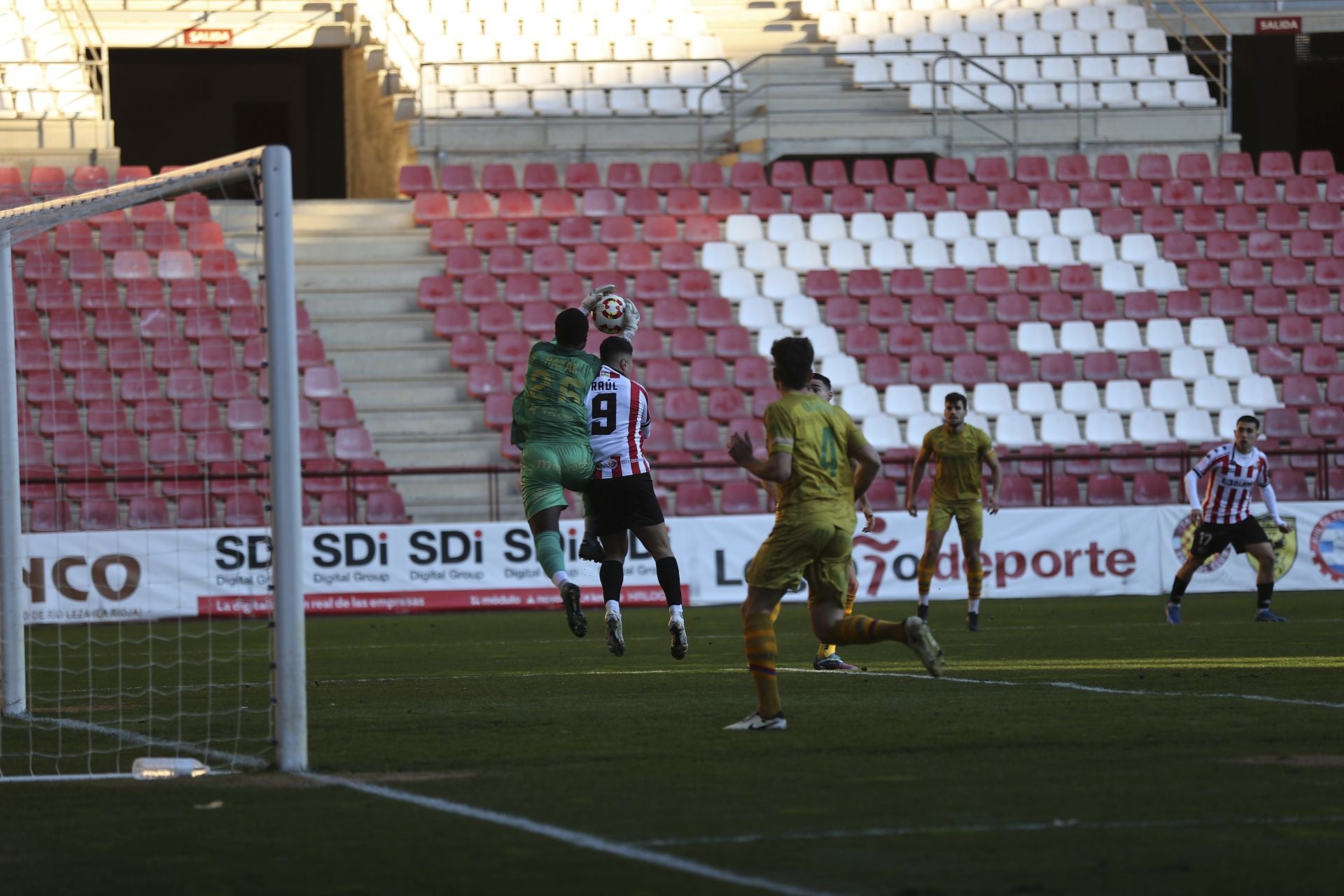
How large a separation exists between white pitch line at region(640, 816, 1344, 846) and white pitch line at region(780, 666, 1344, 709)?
350 centimetres

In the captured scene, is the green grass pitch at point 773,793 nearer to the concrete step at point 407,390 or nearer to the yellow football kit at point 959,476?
the yellow football kit at point 959,476

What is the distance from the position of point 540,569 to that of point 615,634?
33.6 ft

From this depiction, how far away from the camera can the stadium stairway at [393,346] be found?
23188mm

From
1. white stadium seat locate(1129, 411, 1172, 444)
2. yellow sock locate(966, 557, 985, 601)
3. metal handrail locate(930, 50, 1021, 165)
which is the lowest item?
yellow sock locate(966, 557, 985, 601)

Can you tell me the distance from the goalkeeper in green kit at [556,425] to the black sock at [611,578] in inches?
11.3

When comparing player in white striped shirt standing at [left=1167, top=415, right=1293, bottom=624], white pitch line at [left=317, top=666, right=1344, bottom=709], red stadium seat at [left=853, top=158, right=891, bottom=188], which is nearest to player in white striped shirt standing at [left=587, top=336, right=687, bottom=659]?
white pitch line at [left=317, top=666, right=1344, bottom=709]

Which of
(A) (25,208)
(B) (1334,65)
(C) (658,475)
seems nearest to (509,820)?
(A) (25,208)

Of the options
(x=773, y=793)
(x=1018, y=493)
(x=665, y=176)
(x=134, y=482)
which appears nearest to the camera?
(x=773, y=793)

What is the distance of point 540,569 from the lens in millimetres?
20906

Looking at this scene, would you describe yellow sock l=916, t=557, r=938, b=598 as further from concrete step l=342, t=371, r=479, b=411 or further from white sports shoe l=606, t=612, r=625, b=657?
concrete step l=342, t=371, r=479, b=411

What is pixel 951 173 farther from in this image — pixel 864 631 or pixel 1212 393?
pixel 864 631

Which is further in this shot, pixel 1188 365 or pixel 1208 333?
pixel 1208 333

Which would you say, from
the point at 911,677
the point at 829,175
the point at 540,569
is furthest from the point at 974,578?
the point at 829,175

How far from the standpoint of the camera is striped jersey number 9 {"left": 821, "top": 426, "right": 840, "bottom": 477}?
866 cm
